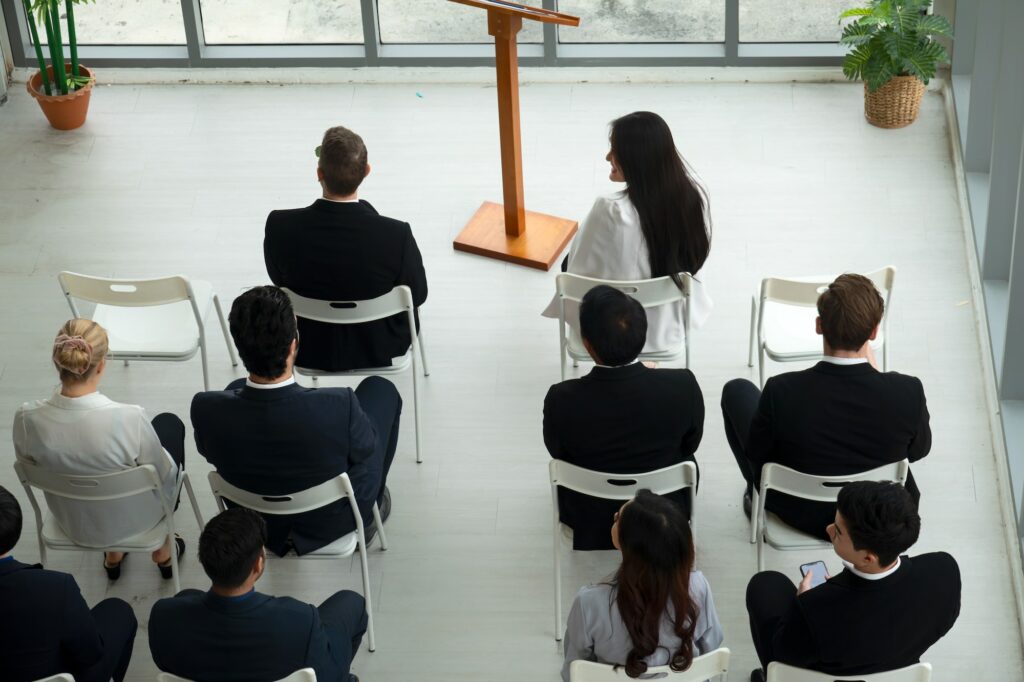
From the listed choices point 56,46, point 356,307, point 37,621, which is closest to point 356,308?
point 356,307

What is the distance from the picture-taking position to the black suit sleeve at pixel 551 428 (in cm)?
419

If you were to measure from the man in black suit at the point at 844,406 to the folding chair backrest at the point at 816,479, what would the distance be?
40 millimetres

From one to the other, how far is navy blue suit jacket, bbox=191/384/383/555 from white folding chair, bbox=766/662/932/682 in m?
1.54

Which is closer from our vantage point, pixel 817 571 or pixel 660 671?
pixel 660 671

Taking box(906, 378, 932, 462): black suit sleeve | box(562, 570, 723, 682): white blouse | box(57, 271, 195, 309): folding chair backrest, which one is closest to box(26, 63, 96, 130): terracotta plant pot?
box(57, 271, 195, 309): folding chair backrest

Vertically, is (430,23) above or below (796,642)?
above

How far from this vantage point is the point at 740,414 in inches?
182

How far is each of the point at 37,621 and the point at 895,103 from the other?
532cm

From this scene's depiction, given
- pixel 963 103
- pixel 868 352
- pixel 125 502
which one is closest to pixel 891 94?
pixel 963 103

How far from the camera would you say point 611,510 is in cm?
430

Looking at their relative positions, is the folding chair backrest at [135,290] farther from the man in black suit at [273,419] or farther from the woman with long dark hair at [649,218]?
the woman with long dark hair at [649,218]

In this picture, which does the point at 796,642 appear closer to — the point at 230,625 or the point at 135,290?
the point at 230,625

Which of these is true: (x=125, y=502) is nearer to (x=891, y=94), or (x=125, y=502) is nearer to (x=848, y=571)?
(x=848, y=571)

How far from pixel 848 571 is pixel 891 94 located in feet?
13.8
